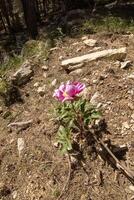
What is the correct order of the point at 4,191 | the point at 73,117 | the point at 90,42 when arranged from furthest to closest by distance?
the point at 90,42, the point at 4,191, the point at 73,117

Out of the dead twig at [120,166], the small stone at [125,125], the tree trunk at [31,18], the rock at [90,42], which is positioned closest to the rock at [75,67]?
the rock at [90,42]

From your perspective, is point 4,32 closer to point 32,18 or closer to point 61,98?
point 32,18

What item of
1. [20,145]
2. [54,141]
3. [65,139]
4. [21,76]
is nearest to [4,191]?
[20,145]

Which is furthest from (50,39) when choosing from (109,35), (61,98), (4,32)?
(4,32)

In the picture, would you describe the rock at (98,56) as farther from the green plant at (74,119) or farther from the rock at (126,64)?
the green plant at (74,119)

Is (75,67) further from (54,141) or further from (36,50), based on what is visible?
(54,141)

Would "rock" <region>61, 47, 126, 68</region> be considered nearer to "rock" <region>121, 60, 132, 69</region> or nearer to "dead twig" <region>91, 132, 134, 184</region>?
"rock" <region>121, 60, 132, 69</region>
